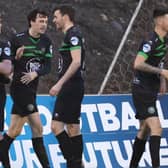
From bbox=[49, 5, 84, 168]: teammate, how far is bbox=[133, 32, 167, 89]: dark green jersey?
698mm

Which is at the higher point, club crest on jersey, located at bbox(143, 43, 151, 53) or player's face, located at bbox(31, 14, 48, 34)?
player's face, located at bbox(31, 14, 48, 34)

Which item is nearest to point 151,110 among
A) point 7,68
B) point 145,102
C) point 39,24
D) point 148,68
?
point 145,102

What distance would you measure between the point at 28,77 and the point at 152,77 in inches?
57.0

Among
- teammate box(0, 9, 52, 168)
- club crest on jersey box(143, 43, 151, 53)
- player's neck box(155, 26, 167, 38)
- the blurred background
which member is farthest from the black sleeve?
the blurred background

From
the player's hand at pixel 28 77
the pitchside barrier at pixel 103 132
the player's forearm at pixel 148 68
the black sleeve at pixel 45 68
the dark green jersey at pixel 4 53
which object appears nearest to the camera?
the dark green jersey at pixel 4 53

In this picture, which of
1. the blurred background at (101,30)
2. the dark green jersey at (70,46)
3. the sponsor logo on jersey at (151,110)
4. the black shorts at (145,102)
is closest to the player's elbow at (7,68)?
the dark green jersey at (70,46)

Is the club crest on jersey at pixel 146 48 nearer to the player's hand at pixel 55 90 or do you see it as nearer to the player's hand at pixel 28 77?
the player's hand at pixel 55 90

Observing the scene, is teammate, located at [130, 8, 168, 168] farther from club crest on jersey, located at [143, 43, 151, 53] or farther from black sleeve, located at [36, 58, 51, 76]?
black sleeve, located at [36, 58, 51, 76]

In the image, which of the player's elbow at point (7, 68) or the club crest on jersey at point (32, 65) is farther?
the club crest on jersey at point (32, 65)

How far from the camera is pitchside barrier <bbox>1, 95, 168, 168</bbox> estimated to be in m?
10.4

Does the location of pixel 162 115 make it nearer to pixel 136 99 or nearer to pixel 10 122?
pixel 136 99

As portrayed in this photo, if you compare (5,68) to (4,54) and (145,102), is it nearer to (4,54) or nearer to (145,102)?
(4,54)

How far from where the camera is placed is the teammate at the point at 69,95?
9.09m

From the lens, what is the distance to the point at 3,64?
869cm
